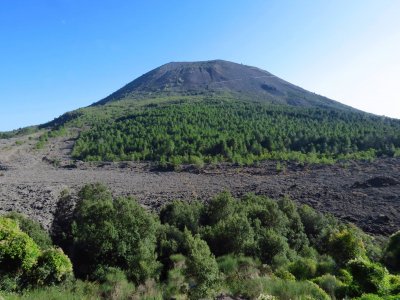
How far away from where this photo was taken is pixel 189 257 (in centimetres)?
1098

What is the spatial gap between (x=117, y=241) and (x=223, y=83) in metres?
110

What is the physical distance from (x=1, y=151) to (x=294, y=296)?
5181 centimetres

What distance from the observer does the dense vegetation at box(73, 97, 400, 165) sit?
2077 inches

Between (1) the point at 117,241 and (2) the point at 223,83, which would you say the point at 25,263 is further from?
(2) the point at 223,83

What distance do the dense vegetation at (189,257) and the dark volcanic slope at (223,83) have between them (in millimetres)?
85537

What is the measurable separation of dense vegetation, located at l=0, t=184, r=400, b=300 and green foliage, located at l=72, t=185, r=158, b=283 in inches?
1.2

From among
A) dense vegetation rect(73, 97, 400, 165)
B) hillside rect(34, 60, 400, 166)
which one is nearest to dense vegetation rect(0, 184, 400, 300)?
hillside rect(34, 60, 400, 166)

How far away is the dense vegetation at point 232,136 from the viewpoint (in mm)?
52750

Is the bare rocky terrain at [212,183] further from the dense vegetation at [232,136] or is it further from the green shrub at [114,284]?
the green shrub at [114,284]

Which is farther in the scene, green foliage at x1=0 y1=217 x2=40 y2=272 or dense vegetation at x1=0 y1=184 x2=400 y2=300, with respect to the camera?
dense vegetation at x1=0 y1=184 x2=400 y2=300

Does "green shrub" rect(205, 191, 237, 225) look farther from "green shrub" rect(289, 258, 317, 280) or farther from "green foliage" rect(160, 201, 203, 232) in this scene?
"green shrub" rect(289, 258, 317, 280)

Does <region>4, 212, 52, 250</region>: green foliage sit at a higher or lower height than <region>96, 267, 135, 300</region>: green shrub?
higher

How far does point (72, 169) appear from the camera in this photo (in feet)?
145

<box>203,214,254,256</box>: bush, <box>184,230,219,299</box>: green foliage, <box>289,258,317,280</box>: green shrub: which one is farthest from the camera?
<box>203,214,254,256</box>: bush
